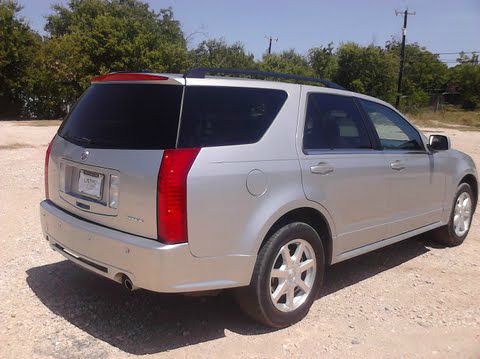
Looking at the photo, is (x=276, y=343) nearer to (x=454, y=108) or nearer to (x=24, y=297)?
(x=24, y=297)

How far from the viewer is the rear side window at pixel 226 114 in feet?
10.2

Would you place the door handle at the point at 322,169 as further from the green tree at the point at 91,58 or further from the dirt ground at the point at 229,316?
the green tree at the point at 91,58

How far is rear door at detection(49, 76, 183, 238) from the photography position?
3.04 metres

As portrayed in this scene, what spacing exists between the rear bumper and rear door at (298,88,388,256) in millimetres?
857

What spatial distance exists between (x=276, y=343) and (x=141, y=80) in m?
2.01

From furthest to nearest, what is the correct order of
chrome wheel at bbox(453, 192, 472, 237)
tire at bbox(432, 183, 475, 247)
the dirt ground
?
chrome wheel at bbox(453, 192, 472, 237) < tire at bbox(432, 183, 475, 247) < the dirt ground

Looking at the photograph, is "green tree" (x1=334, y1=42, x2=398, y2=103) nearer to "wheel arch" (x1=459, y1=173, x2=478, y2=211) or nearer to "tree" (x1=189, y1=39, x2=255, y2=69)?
"tree" (x1=189, y1=39, x2=255, y2=69)

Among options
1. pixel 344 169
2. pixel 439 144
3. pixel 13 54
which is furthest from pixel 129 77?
pixel 13 54

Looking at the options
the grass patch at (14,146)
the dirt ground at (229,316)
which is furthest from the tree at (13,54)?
the dirt ground at (229,316)

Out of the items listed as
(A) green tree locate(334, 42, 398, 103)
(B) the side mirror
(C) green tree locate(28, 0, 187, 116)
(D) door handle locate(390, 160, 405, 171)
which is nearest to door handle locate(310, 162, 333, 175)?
(D) door handle locate(390, 160, 405, 171)

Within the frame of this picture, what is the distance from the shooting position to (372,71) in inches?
1784

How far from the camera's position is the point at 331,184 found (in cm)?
384

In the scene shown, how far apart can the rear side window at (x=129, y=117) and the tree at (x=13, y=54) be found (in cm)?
2718

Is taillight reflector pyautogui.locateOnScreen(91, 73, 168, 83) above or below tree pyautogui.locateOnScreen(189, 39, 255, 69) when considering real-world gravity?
below
